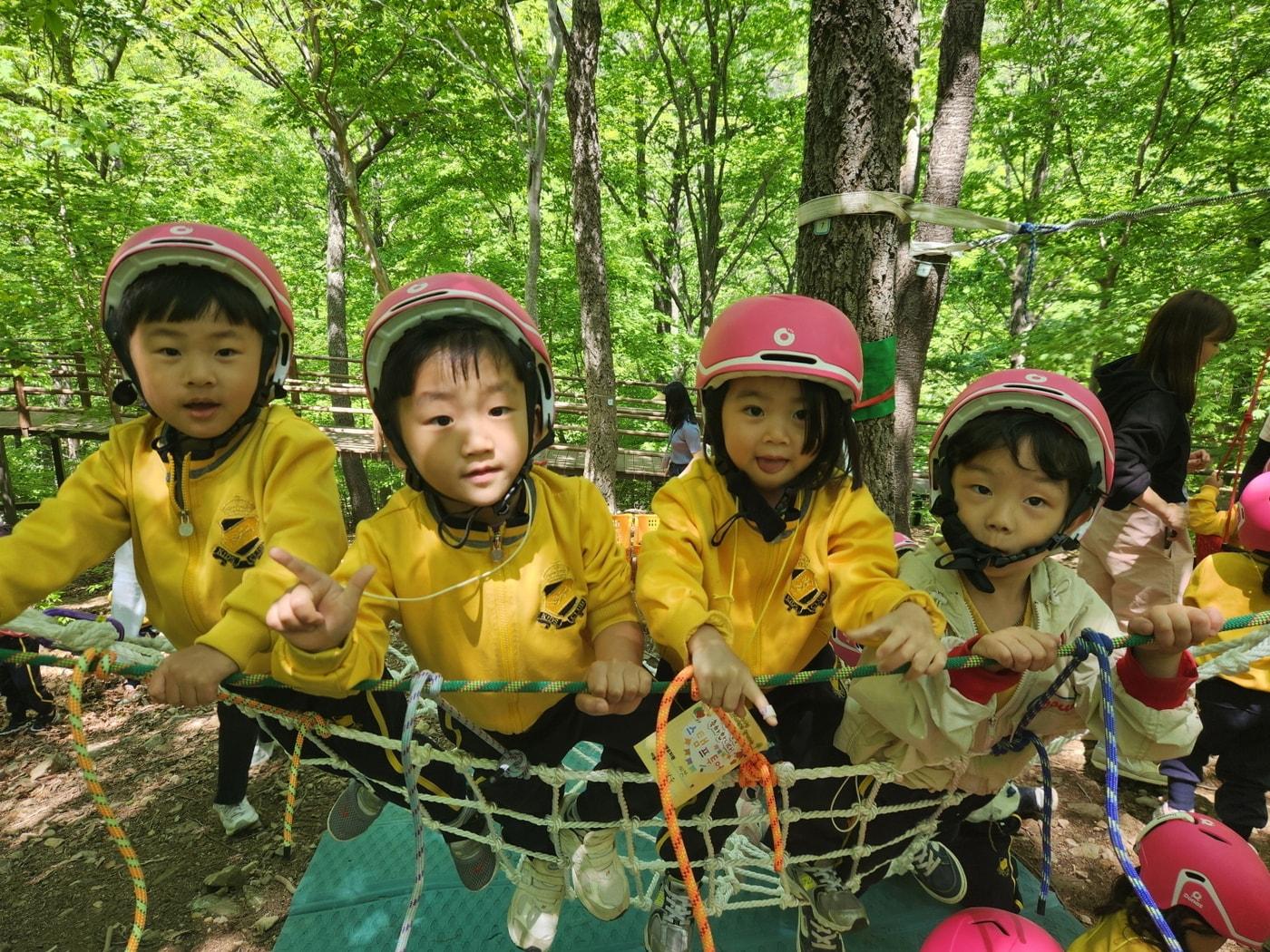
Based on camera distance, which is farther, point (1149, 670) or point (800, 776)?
point (800, 776)

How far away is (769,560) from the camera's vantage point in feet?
5.90

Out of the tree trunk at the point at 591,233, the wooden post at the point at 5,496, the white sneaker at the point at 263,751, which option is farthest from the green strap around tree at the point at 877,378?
the wooden post at the point at 5,496

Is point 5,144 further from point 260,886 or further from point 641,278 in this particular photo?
point 641,278

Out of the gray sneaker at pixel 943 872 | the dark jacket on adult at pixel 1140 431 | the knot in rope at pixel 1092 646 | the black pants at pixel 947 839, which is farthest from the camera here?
the dark jacket on adult at pixel 1140 431

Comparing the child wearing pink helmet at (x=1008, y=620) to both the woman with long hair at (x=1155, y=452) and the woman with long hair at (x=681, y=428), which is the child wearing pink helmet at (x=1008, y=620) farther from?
the woman with long hair at (x=681, y=428)

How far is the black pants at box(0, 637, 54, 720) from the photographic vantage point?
396cm

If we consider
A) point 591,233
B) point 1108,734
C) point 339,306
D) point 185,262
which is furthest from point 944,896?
point 339,306

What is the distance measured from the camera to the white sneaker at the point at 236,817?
9.86 ft

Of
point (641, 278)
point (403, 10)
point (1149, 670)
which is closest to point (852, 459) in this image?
point (1149, 670)

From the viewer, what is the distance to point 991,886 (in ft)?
7.40

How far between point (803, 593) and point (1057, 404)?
Answer: 2.61 feet

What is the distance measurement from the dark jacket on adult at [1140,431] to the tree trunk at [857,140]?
3.98ft

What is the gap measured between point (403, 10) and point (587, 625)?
710 centimetres

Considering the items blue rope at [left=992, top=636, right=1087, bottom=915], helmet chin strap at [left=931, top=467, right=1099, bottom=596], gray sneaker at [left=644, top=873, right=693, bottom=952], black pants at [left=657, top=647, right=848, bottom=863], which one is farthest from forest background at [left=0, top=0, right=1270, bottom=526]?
gray sneaker at [left=644, top=873, right=693, bottom=952]
